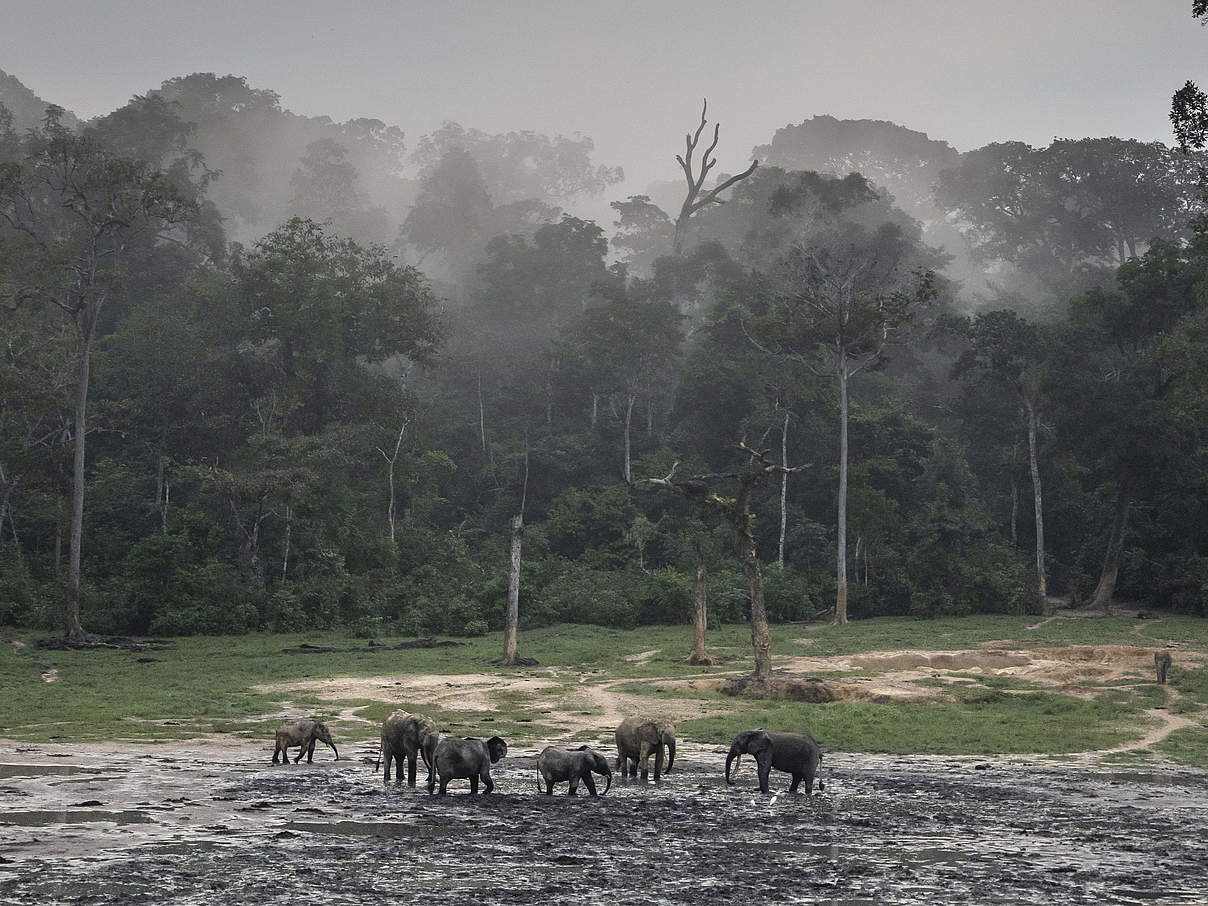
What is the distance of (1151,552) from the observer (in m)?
51.5

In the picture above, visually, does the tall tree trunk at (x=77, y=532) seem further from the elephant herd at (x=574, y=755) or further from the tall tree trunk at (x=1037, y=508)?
the tall tree trunk at (x=1037, y=508)

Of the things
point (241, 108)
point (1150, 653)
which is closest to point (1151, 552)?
point (1150, 653)

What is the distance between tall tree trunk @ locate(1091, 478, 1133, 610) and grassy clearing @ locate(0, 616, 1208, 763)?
30.2 feet

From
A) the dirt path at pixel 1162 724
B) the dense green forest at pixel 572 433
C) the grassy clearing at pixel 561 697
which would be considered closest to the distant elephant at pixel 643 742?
the grassy clearing at pixel 561 697

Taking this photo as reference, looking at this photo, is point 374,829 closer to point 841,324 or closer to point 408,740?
point 408,740

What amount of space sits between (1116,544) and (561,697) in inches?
1297

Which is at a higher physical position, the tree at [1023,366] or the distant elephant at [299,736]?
the tree at [1023,366]

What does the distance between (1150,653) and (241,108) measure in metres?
117

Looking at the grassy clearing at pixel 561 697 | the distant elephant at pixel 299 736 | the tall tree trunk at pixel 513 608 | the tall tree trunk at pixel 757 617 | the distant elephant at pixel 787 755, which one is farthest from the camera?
the tall tree trunk at pixel 513 608

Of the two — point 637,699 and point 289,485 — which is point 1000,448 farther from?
point 637,699

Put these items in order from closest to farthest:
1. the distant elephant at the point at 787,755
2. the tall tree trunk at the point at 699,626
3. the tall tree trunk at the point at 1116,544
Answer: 1. the distant elephant at the point at 787,755
2. the tall tree trunk at the point at 699,626
3. the tall tree trunk at the point at 1116,544

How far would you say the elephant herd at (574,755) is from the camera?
1498 cm

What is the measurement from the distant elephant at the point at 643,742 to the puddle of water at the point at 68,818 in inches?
260

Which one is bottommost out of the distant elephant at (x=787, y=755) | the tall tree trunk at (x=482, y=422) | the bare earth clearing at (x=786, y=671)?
the bare earth clearing at (x=786, y=671)
